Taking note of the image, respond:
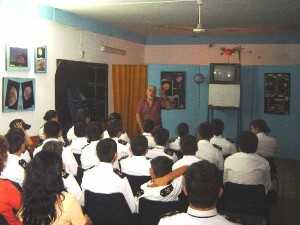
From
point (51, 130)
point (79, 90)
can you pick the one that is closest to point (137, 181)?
point (51, 130)

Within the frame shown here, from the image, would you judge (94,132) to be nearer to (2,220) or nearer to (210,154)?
(210,154)

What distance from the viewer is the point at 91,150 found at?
411 cm

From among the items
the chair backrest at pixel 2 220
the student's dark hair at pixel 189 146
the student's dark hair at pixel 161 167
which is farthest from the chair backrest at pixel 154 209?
the chair backrest at pixel 2 220

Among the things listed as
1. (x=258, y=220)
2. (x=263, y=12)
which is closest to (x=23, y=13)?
(x=263, y=12)

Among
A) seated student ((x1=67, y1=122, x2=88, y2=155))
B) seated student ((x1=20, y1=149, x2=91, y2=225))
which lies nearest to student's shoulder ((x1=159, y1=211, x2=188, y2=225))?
seated student ((x1=20, y1=149, x2=91, y2=225))

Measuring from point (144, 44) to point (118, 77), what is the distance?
6.49 feet

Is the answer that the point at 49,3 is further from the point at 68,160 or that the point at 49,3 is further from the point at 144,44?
the point at 144,44

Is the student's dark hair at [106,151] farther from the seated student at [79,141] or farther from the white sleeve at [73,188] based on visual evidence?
the seated student at [79,141]

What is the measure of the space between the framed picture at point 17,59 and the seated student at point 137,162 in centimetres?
251

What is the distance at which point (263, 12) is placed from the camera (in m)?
6.14

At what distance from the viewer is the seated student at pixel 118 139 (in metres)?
4.39

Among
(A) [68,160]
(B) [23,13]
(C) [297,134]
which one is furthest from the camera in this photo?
(C) [297,134]

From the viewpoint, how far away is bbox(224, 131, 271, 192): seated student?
11.4 feet

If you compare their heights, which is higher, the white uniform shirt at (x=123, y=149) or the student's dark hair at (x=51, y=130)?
the student's dark hair at (x=51, y=130)
